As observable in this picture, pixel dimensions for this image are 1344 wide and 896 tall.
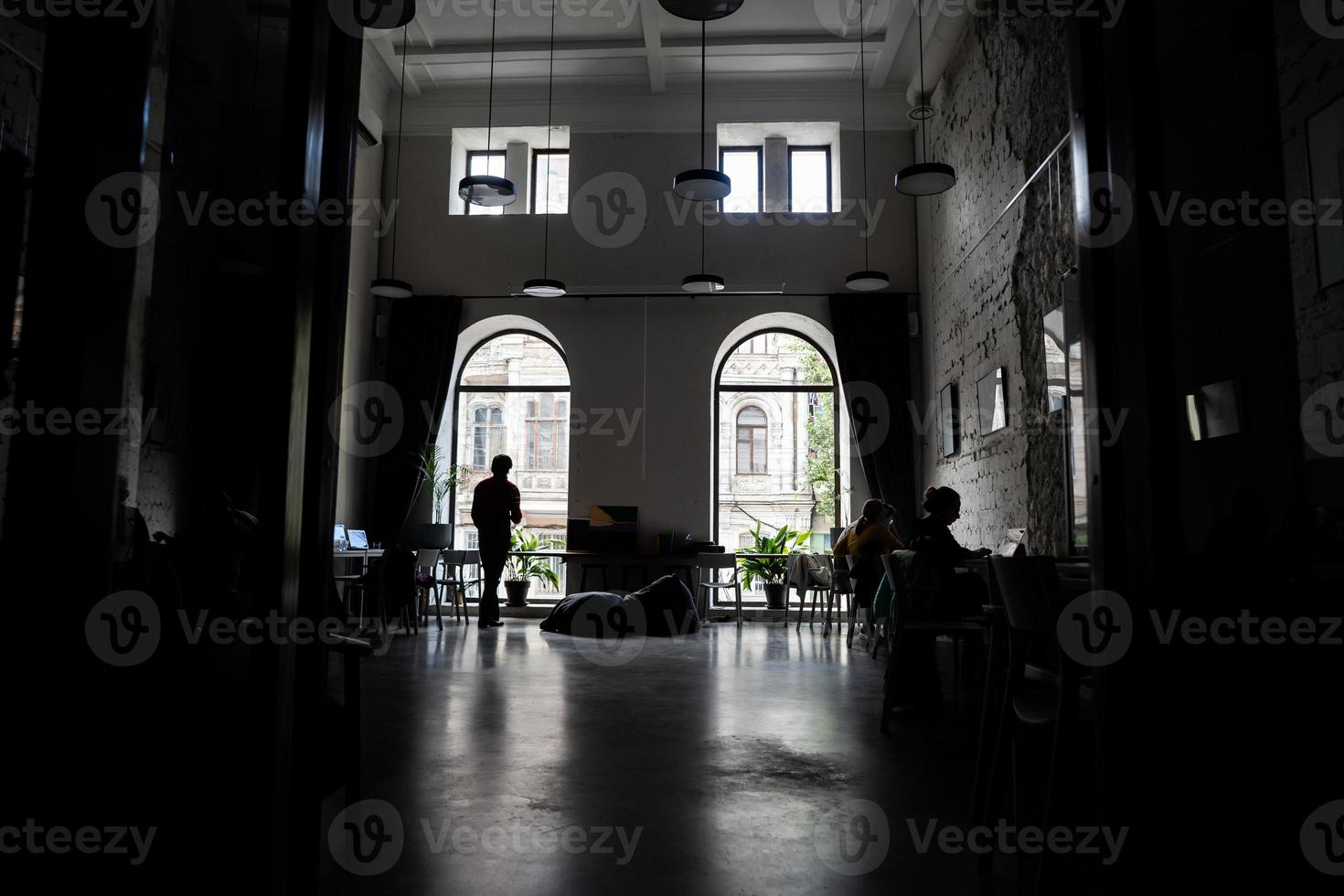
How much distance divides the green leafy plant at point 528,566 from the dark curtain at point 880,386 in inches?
147

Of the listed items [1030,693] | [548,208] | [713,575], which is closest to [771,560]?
[713,575]

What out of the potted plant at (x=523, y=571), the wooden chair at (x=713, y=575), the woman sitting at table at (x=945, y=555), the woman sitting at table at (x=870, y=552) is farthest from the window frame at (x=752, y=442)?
the woman sitting at table at (x=945, y=555)

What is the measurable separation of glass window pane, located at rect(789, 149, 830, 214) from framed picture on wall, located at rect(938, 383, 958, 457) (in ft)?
9.33

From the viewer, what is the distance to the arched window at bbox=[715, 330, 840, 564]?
10.3 metres

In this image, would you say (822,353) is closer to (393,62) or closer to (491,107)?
(491,107)

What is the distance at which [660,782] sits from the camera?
2.92 meters

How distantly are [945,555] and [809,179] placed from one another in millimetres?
6870

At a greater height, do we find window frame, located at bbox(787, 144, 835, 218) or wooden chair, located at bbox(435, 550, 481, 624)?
window frame, located at bbox(787, 144, 835, 218)

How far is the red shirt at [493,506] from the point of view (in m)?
8.20

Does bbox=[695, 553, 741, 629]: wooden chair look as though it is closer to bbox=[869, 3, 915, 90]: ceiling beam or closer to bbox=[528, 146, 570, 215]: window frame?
bbox=[528, 146, 570, 215]: window frame

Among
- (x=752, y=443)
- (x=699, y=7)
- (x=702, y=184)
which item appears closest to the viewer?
(x=699, y=7)

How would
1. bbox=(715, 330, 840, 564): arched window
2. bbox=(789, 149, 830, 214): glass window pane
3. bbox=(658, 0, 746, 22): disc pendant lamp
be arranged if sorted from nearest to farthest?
bbox=(658, 0, 746, 22): disc pendant lamp < bbox=(789, 149, 830, 214): glass window pane < bbox=(715, 330, 840, 564): arched window

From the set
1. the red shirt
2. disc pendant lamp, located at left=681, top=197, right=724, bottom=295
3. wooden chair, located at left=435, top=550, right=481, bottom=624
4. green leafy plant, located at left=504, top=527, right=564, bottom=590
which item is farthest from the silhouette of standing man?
disc pendant lamp, located at left=681, top=197, right=724, bottom=295

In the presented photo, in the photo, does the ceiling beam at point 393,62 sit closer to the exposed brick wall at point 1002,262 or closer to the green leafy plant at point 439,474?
the green leafy plant at point 439,474
